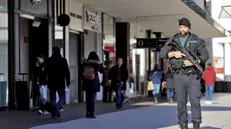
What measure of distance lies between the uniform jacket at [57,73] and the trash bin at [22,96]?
2771 millimetres

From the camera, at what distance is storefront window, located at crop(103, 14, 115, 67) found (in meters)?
24.6

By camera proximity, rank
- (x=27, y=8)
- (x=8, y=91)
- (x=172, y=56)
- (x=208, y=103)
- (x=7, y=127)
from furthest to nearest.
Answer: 1. (x=208, y=103)
2. (x=27, y=8)
3. (x=8, y=91)
4. (x=7, y=127)
5. (x=172, y=56)

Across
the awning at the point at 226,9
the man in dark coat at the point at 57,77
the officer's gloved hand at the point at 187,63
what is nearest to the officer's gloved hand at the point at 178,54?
the officer's gloved hand at the point at 187,63

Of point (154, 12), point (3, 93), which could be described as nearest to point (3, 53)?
point (3, 93)

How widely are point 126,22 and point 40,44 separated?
989cm

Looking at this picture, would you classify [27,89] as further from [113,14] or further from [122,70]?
[113,14]

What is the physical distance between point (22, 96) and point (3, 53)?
150cm

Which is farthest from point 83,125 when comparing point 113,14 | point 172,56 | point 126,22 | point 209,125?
point 126,22

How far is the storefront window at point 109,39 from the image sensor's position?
24.6m

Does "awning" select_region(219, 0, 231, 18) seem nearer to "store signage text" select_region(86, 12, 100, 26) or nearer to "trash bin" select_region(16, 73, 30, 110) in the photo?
"store signage text" select_region(86, 12, 100, 26)

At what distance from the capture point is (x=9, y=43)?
15617 mm

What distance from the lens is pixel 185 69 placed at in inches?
312

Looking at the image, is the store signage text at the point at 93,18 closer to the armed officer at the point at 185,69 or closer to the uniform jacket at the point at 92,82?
the uniform jacket at the point at 92,82

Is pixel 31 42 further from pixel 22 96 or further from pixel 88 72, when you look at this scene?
pixel 88 72
